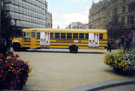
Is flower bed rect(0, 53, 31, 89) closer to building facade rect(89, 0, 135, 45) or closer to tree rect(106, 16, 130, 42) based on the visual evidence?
building facade rect(89, 0, 135, 45)

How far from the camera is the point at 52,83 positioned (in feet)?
20.4

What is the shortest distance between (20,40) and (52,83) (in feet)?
50.5

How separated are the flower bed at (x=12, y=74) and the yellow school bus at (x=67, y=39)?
580 inches

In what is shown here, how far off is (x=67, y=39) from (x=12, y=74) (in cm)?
1510

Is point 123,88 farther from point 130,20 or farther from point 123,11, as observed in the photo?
point 123,11

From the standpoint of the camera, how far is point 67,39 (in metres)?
19.9

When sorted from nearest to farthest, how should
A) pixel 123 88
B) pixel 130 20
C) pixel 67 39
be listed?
1. pixel 123 88
2. pixel 67 39
3. pixel 130 20

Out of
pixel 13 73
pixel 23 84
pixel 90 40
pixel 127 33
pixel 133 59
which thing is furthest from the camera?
pixel 127 33

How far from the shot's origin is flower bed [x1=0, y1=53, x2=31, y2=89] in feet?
16.2

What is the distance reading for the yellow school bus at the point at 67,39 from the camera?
1981cm

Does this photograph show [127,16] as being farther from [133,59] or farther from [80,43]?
[133,59]

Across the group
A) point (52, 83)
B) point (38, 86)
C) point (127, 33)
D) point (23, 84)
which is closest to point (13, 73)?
point (23, 84)

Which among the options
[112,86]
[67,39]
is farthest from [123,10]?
[112,86]

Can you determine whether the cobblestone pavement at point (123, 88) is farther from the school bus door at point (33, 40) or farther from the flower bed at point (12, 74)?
the school bus door at point (33, 40)
